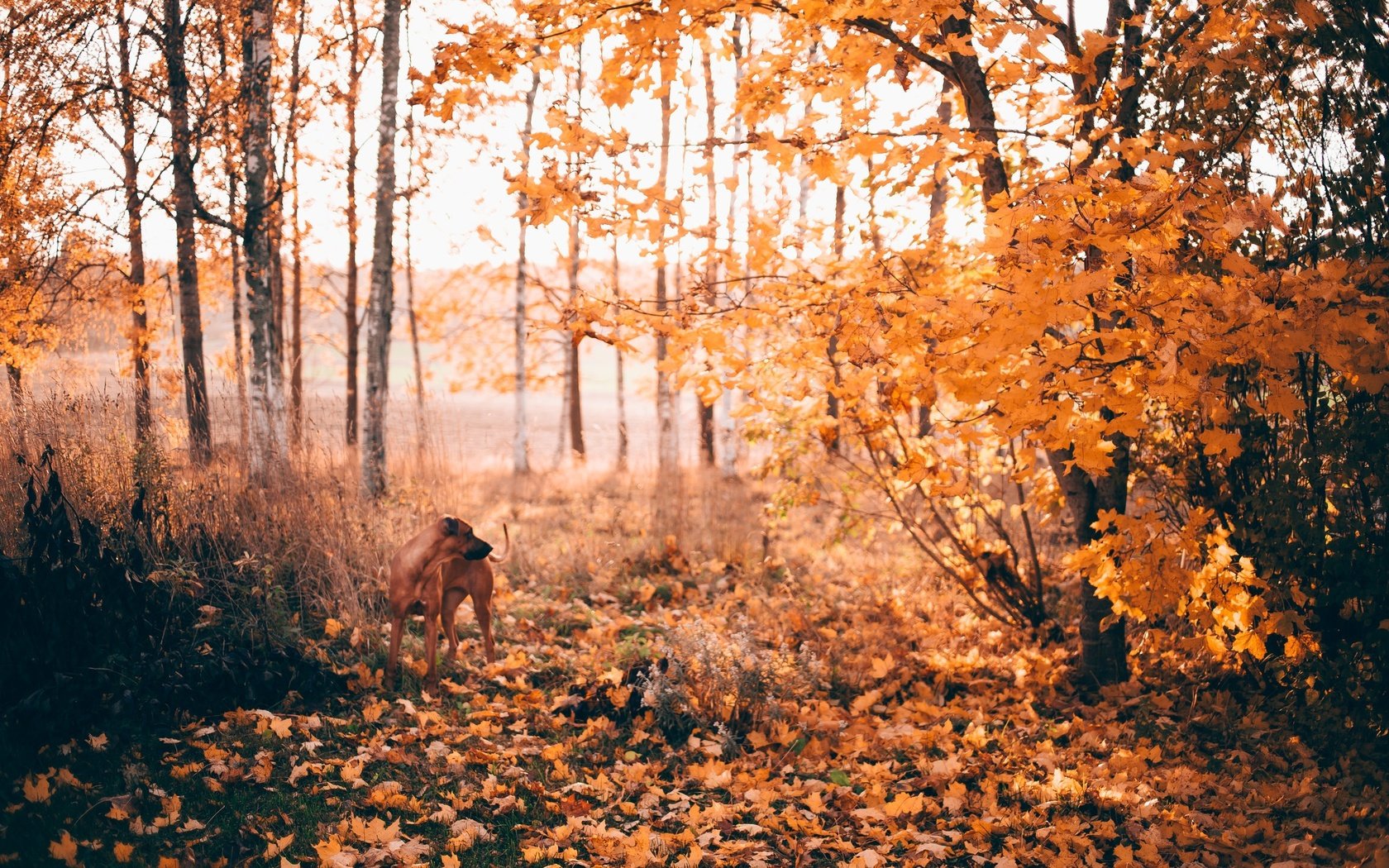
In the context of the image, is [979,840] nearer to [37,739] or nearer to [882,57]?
[882,57]

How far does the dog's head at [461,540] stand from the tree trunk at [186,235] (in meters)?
1.76

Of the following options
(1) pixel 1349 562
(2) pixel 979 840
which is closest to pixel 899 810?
(2) pixel 979 840

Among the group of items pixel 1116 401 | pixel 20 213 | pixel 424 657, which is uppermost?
pixel 20 213

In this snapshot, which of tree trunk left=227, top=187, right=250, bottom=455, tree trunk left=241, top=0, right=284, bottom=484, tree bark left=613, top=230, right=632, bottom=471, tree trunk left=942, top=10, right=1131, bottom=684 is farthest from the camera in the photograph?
tree trunk left=241, top=0, right=284, bottom=484

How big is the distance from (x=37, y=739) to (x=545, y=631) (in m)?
2.57

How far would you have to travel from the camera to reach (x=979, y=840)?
10.5 feet

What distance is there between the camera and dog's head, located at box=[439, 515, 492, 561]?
433 centimetres

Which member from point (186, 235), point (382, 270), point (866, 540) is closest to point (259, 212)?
point (382, 270)

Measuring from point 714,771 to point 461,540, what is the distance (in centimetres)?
173

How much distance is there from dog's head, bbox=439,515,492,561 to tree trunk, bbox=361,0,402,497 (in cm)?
358

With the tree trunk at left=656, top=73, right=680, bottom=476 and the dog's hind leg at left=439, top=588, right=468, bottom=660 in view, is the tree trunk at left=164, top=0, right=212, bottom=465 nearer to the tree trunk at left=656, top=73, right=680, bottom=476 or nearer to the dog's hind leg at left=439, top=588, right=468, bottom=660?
the dog's hind leg at left=439, top=588, right=468, bottom=660

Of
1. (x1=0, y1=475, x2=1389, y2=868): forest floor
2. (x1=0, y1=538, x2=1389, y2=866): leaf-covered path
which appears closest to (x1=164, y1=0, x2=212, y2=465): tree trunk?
(x1=0, y1=475, x2=1389, y2=868): forest floor

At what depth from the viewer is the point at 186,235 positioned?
30.2 feet

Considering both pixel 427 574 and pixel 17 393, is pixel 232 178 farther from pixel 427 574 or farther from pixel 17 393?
pixel 427 574
